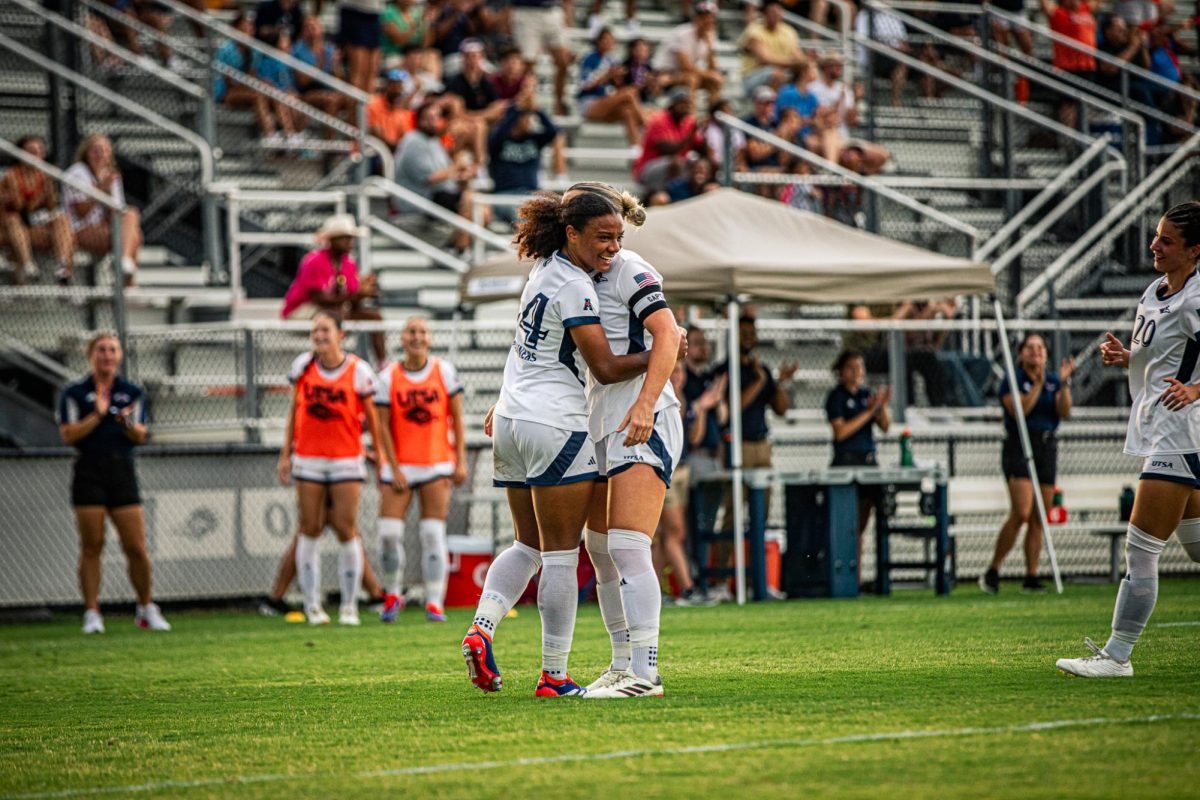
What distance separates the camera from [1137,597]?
24.4ft

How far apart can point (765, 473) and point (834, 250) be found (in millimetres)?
2072

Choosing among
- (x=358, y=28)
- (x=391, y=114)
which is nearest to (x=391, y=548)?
(x=391, y=114)

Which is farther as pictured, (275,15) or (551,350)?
(275,15)

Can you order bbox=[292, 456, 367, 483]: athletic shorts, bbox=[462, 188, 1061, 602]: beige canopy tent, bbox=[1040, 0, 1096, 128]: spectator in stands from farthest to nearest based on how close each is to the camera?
bbox=[1040, 0, 1096, 128]: spectator in stands → bbox=[462, 188, 1061, 602]: beige canopy tent → bbox=[292, 456, 367, 483]: athletic shorts

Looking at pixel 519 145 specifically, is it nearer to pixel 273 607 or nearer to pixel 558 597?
pixel 273 607

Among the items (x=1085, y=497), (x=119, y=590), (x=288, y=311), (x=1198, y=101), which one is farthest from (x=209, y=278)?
(x=1198, y=101)

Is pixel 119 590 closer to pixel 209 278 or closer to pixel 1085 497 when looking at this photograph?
pixel 209 278

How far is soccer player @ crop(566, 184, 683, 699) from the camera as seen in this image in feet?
22.8

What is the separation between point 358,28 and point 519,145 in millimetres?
2542

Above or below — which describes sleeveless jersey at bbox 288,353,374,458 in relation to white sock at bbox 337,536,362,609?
above

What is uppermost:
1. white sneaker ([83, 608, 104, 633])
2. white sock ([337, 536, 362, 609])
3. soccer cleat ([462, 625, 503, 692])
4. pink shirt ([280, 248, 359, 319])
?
pink shirt ([280, 248, 359, 319])

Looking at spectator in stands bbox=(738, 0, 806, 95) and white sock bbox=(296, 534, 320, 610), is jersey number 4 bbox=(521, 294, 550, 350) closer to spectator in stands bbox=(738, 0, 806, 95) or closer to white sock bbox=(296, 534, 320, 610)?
white sock bbox=(296, 534, 320, 610)

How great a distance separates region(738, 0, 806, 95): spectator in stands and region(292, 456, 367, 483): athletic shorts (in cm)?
1093

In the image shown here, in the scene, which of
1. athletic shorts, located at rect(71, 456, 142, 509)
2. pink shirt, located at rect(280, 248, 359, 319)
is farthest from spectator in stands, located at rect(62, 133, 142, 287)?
athletic shorts, located at rect(71, 456, 142, 509)
